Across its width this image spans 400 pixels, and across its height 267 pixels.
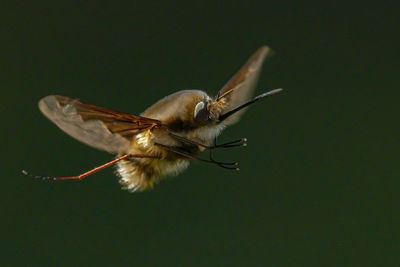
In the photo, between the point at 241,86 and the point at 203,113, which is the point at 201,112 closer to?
the point at 203,113

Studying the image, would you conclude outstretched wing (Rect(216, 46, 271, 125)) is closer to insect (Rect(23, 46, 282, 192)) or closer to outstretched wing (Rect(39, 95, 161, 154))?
insect (Rect(23, 46, 282, 192))

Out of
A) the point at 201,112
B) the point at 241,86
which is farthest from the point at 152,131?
the point at 241,86

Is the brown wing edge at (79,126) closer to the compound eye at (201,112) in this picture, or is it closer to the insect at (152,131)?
the insect at (152,131)

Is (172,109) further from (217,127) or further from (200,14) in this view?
Answer: (200,14)

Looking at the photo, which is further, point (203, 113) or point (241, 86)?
point (241, 86)

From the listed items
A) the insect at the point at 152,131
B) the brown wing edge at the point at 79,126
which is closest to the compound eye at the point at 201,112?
the insect at the point at 152,131
